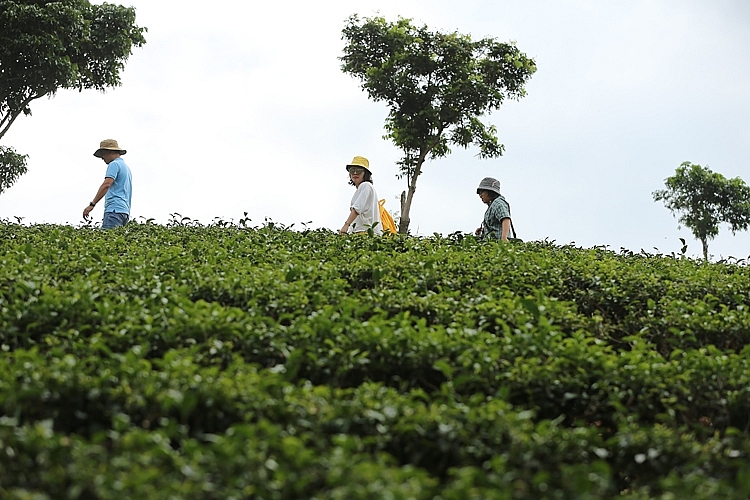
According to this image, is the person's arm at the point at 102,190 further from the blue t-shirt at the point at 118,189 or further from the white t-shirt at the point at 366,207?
the white t-shirt at the point at 366,207

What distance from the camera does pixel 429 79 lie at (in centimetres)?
2725

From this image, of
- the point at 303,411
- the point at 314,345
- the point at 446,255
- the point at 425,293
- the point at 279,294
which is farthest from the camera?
the point at 446,255

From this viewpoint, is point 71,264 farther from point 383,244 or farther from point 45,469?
point 45,469

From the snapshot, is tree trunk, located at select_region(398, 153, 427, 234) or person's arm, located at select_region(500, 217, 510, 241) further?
tree trunk, located at select_region(398, 153, 427, 234)

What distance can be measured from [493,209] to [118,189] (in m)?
4.56

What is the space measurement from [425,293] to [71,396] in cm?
277

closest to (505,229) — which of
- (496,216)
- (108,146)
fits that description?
(496,216)

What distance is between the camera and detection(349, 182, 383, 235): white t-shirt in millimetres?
8820

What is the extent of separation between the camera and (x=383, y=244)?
7.56 metres

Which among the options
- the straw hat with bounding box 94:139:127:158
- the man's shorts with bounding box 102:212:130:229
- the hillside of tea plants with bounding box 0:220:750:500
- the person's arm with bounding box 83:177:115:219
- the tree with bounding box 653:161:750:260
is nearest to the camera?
the hillside of tea plants with bounding box 0:220:750:500

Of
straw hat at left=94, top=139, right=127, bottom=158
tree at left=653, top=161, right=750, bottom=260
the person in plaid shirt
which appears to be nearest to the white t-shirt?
the person in plaid shirt

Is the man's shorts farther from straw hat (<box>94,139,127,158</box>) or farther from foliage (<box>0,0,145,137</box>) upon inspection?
foliage (<box>0,0,145,137</box>)

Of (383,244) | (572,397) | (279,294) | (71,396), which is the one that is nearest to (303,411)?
(71,396)

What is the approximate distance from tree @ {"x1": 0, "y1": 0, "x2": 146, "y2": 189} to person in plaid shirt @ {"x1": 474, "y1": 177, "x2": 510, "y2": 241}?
663 inches
